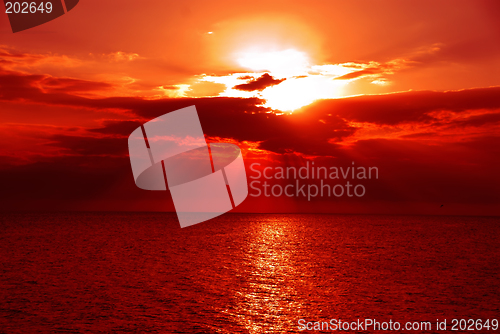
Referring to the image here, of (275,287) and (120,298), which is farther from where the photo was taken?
(275,287)

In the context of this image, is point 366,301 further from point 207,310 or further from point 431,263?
point 431,263

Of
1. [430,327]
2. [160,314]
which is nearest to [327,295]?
[430,327]

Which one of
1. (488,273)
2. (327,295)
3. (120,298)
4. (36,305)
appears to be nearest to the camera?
(36,305)

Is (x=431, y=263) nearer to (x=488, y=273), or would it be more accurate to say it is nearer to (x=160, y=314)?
(x=488, y=273)

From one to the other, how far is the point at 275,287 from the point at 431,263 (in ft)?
85.5

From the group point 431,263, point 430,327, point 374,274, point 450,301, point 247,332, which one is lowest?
point 431,263

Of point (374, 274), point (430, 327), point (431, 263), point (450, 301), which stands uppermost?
point (430, 327)

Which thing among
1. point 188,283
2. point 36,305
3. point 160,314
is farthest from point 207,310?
point 36,305

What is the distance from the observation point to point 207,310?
74.2 feet

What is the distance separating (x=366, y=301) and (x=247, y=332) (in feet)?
34.1

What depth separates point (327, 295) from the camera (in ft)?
88.8

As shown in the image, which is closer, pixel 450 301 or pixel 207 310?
pixel 207 310

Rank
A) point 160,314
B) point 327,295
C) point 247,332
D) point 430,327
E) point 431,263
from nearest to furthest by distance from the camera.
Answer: point 247,332
point 430,327
point 160,314
point 327,295
point 431,263

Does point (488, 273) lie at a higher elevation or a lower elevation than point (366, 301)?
lower
